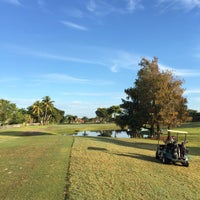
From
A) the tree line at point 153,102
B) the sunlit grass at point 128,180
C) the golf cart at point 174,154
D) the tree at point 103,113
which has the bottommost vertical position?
the sunlit grass at point 128,180

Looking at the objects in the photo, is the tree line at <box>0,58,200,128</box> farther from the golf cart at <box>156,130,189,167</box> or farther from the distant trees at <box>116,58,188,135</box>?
the golf cart at <box>156,130,189,167</box>

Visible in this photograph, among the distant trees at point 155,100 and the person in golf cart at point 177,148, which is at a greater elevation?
the distant trees at point 155,100

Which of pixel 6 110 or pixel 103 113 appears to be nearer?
pixel 6 110

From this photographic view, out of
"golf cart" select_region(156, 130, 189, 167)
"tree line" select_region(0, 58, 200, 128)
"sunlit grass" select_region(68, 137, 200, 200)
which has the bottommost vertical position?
"sunlit grass" select_region(68, 137, 200, 200)

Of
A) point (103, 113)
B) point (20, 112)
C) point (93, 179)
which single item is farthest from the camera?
point (103, 113)

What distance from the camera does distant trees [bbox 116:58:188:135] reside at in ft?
111

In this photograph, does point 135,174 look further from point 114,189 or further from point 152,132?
point 152,132

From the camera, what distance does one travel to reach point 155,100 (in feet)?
111

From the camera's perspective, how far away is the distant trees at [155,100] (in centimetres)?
3381

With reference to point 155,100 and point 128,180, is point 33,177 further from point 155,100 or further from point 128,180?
point 155,100

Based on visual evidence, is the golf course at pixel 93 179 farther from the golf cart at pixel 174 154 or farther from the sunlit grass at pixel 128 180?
the golf cart at pixel 174 154

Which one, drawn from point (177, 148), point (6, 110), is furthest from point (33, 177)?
point (6, 110)

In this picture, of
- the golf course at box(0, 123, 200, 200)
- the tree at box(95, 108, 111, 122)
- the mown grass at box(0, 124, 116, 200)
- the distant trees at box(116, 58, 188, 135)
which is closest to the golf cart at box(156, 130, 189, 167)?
the golf course at box(0, 123, 200, 200)

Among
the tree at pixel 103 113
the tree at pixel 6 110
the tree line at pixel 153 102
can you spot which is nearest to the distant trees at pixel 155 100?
the tree line at pixel 153 102
